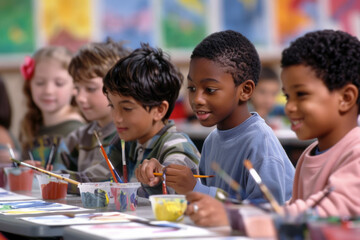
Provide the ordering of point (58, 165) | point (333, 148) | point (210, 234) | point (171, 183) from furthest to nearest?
point (58, 165) → point (171, 183) → point (333, 148) → point (210, 234)

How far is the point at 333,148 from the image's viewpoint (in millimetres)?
1370

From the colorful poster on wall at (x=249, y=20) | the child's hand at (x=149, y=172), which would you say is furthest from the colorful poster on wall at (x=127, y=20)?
the child's hand at (x=149, y=172)

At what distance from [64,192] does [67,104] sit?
1343 mm

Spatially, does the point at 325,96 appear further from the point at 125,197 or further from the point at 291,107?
the point at 125,197

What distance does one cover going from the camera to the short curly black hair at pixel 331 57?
136cm

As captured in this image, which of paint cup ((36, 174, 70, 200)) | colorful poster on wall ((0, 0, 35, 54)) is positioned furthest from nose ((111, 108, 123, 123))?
colorful poster on wall ((0, 0, 35, 54))

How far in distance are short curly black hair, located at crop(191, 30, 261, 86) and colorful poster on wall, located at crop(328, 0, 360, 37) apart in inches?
168

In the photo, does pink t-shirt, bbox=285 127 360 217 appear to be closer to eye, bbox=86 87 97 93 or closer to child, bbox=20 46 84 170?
eye, bbox=86 87 97 93

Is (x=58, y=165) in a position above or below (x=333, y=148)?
below

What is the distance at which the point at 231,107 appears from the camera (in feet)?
6.10

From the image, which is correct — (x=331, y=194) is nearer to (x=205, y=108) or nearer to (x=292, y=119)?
(x=292, y=119)

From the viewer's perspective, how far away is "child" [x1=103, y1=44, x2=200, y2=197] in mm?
2100

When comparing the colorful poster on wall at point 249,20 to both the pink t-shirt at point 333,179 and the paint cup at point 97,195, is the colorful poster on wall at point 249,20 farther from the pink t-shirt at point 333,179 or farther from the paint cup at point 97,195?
the pink t-shirt at point 333,179

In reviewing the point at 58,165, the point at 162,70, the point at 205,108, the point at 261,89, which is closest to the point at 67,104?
the point at 58,165
